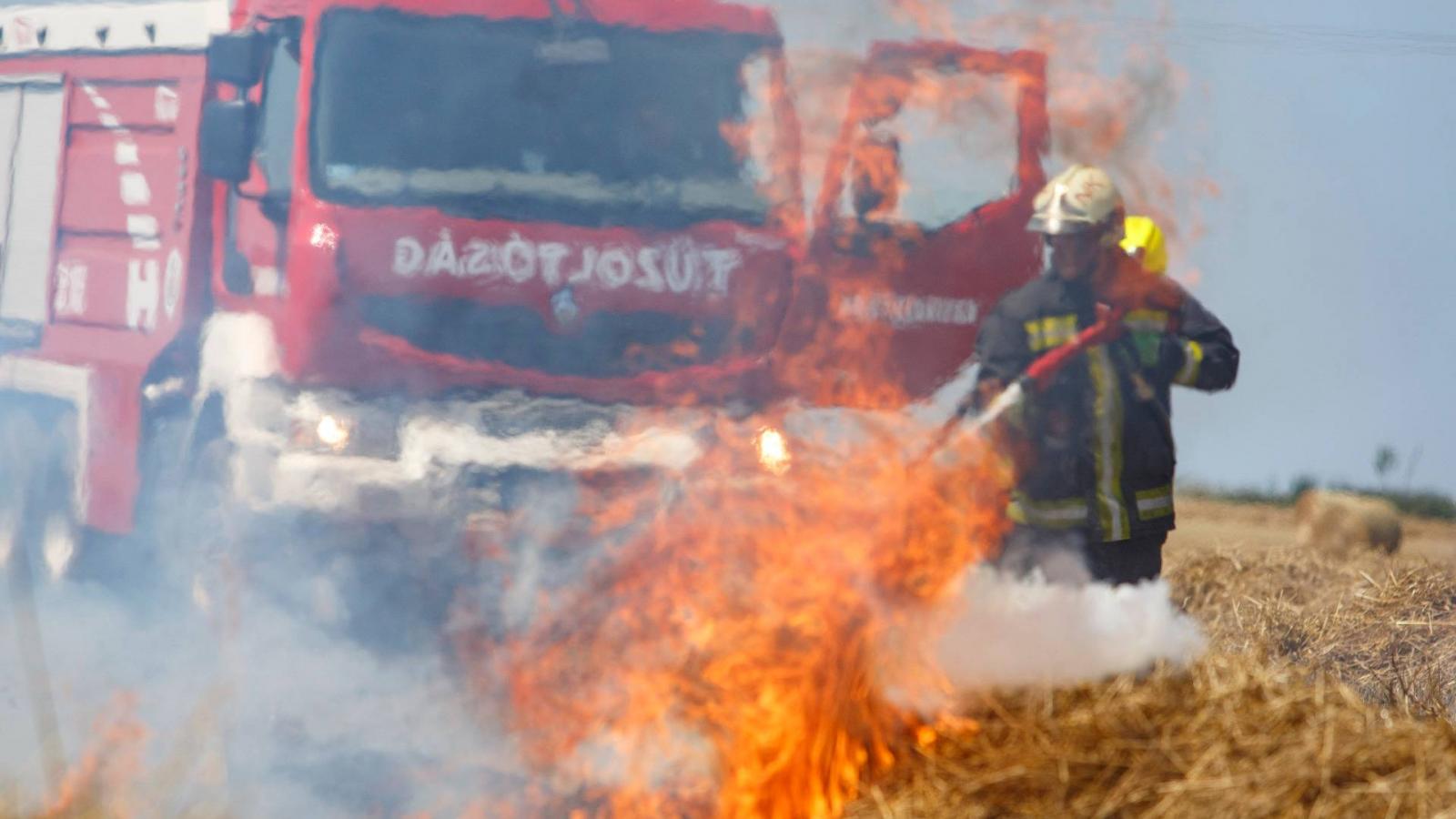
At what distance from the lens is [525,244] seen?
23.3 ft

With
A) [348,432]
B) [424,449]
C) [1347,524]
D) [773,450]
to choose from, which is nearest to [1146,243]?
[773,450]

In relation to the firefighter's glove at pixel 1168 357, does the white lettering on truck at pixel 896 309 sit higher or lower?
higher

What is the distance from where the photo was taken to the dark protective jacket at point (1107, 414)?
18.4ft

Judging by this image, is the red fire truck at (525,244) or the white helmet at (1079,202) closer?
the white helmet at (1079,202)

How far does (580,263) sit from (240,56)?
184 centimetres

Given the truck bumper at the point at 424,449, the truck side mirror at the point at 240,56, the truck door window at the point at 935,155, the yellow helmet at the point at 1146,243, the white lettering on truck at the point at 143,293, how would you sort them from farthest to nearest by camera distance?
the white lettering on truck at the point at 143,293
the truck side mirror at the point at 240,56
the truck door window at the point at 935,155
the truck bumper at the point at 424,449
the yellow helmet at the point at 1146,243

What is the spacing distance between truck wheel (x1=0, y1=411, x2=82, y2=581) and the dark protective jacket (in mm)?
5872

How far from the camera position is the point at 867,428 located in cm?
664

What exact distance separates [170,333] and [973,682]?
5.32m

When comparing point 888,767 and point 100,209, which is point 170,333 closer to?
point 100,209

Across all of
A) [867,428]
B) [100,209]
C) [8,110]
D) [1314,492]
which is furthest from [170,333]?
[1314,492]

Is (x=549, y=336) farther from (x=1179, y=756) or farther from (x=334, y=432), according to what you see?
(x=1179, y=756)

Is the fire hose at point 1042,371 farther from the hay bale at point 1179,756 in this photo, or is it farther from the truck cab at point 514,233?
the truck cab at point 514,233

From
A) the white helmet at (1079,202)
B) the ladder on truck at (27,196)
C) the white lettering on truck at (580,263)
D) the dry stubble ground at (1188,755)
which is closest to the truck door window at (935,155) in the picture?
the white lettering on truck at (580,263)
